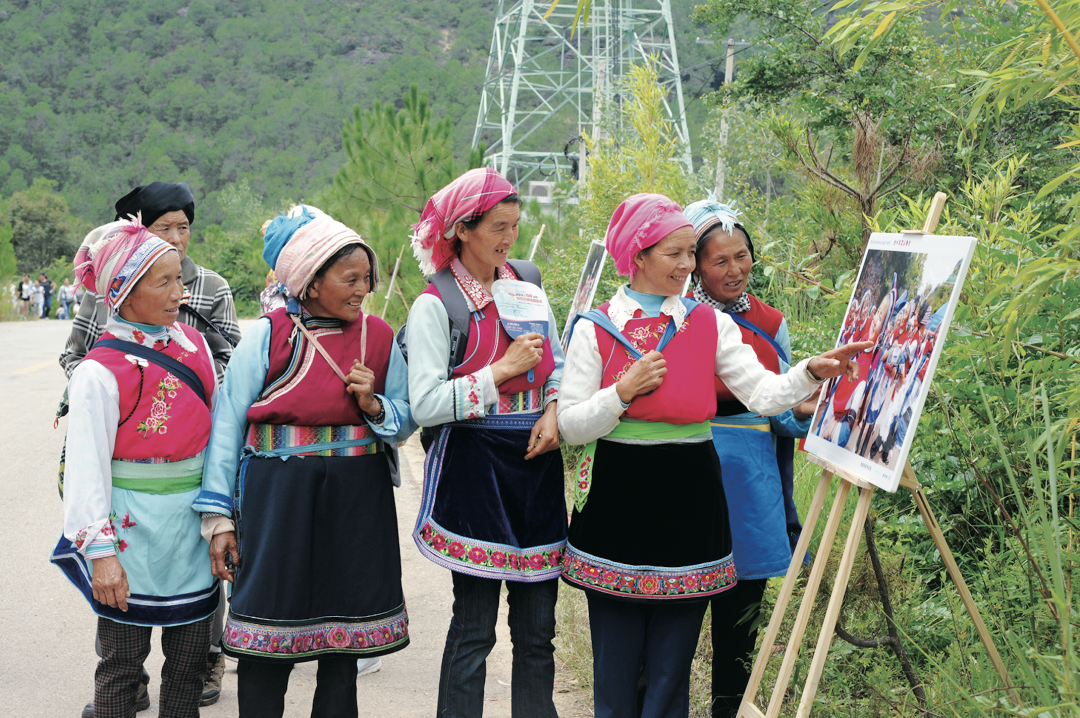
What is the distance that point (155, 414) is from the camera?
269cm

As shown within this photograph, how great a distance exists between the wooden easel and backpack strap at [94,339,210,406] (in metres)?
1.85

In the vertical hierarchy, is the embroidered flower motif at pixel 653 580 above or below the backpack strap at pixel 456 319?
below

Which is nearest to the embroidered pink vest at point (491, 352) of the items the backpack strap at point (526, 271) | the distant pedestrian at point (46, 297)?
the backpack strap at point (526, 271)

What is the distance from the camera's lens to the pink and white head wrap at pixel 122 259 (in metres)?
2.69

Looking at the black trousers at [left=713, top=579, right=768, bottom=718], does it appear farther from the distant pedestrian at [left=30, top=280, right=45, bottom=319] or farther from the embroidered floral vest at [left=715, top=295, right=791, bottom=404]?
the distant pedestrian at [left=30, top=280, right=45, bottom=319]

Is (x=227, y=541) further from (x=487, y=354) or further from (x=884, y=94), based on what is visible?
(x=884, y=94)

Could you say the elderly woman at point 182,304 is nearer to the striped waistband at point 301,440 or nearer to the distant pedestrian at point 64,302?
the striped waistband at point 301,440

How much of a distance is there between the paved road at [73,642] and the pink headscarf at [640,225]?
182 centimetres

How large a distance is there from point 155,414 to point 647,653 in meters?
1.61

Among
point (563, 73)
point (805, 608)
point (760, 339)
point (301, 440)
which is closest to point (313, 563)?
point (301, 440)

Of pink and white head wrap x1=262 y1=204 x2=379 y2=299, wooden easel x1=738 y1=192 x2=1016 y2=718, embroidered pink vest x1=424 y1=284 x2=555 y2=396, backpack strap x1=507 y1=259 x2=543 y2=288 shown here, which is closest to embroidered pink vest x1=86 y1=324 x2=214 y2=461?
pink and white head wrap x1=262 y1=204 x2=379 y2=299

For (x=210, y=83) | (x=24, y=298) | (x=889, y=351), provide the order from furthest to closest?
(x=210, y=83) < (x=24, y=298) < (x=889, y=351)

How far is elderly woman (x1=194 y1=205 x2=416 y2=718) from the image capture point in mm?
2633

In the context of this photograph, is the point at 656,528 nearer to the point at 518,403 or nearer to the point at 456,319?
the point at 518,403
